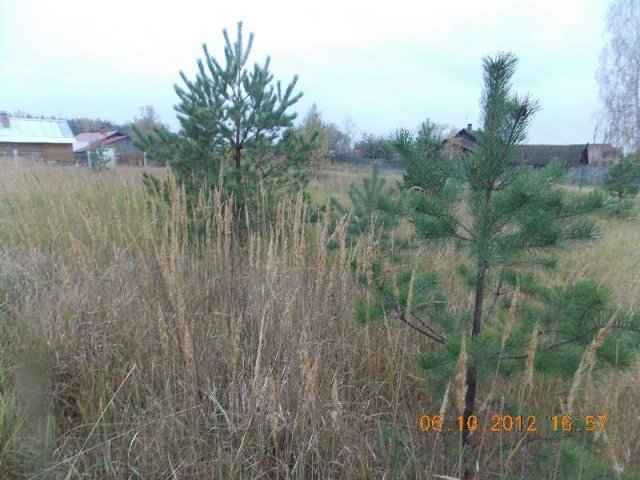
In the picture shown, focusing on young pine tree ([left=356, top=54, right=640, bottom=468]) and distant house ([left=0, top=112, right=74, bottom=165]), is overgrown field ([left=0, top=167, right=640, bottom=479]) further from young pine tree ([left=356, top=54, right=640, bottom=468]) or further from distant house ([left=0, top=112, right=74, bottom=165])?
distant house ([left=0, top=112, right=74, bottom=165])

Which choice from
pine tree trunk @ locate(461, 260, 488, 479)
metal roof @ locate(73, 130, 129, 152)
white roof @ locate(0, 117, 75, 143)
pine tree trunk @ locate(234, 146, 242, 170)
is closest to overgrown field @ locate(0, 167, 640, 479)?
pine tree trunk @ locate(461, 260, 488, 479)

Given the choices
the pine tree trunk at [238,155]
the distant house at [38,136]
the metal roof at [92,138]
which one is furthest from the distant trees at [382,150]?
the metal roof at [92,138]

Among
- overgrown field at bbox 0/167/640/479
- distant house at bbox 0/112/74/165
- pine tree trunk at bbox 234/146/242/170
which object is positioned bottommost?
overgrown field at bbox 0/167/640/479

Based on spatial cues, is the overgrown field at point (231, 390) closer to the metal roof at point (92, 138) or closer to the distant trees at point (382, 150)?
the distant trees at point (382, 150)

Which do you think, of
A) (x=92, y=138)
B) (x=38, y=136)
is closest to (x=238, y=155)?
(x=38, y=136)

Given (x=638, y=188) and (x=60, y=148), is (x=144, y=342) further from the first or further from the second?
(x=60, y=148)

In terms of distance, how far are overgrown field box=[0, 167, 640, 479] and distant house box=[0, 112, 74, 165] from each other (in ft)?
130

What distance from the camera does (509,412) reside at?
1534mm

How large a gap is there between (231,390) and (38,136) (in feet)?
153

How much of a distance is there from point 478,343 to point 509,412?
0.43 meters

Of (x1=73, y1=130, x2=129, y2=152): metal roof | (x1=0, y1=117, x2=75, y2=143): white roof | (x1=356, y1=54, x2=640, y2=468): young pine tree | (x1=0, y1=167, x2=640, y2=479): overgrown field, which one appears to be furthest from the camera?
(x1=73, y1=130, x2=129, y2=152): metal roof

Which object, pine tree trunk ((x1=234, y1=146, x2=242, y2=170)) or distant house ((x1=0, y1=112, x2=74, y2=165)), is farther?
distant house ((x1=0, y1=112, x2=74, y2=165))

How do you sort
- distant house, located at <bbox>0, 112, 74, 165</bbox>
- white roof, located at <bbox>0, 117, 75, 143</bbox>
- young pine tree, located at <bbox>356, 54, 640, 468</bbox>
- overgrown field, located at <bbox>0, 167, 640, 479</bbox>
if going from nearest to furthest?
young pine tree, located at <bbox>356, 54, 640, 468</bbox>
overgrown field, located at <bbox>0, 167, 640, 479</bbox>
distant house, located at <bbox>0, 112, 74, 165</bbox>
white roof, located at <bbox>0, 117, 75, 143</bbox>

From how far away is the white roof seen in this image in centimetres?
3634
